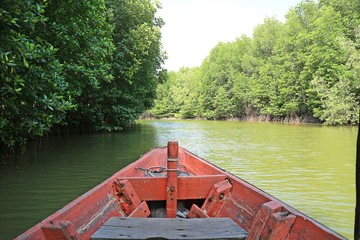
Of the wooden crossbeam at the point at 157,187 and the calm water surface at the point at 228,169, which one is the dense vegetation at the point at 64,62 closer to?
the calm water surface at the point at 228,169

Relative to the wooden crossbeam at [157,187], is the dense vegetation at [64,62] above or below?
above

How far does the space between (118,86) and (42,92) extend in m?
14.0

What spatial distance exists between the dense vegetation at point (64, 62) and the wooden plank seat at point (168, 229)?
9.65 feet

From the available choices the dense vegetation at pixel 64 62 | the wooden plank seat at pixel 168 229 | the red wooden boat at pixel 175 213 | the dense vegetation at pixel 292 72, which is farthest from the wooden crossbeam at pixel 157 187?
the dense vegetation at pixel 292 72

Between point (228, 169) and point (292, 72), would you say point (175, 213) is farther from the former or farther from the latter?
point (292, 72)

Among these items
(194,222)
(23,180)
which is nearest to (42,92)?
(23,180)

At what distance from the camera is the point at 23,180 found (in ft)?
23.4

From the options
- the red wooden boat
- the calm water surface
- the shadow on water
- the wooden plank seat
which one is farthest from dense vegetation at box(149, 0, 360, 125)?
the wooden plank seat

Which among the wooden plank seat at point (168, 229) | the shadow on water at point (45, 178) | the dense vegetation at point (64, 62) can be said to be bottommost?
the shadow on water at point (45, 178)

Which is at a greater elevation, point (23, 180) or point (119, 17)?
point (119, 17)

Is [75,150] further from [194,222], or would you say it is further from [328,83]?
[328,83]

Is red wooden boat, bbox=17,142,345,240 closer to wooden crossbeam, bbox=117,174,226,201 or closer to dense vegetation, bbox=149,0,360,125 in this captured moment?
wooden crossbeam, bbox=117,174,226,201

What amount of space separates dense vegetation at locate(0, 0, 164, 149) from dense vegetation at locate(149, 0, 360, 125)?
65.3 ft

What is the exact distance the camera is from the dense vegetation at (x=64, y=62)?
194 inches
